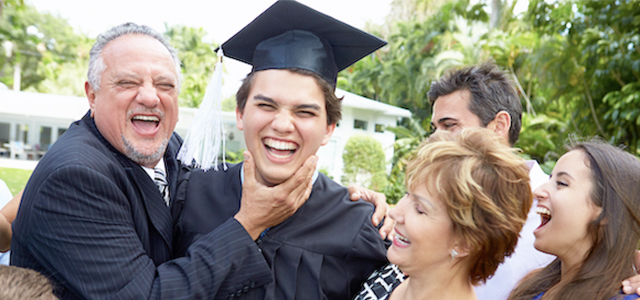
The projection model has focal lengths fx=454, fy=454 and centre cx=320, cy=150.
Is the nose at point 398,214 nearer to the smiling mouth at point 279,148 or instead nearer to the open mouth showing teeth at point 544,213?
the smiling mouth at point 279,148

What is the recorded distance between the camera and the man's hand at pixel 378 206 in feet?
6.95

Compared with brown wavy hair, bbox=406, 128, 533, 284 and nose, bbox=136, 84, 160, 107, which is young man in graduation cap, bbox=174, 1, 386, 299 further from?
brown wavy hair, bbox=406, 128, 533, 284

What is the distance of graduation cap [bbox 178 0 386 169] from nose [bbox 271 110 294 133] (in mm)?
239

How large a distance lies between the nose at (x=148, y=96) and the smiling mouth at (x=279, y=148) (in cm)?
53

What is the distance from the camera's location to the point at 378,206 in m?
2.29

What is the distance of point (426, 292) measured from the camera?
1695mm

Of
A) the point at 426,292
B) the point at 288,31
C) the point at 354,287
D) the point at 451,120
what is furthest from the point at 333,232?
the point at 451,120

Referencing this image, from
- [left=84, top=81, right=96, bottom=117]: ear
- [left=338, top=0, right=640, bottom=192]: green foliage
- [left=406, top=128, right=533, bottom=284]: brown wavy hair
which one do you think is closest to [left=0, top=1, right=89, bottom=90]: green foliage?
[left=338, top=0, right=640, bottom=192]: green foliage

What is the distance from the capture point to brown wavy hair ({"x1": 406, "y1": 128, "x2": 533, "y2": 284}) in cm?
150

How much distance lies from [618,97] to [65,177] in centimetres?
1051

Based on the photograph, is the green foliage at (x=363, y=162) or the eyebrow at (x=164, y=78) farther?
the green foliage at (x=363, y=162)

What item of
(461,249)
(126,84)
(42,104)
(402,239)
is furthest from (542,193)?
(42,104)

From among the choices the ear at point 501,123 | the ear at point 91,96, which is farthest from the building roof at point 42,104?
the ear at point 501,123

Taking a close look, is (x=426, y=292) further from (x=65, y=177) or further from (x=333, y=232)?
(x=65, y=177)
